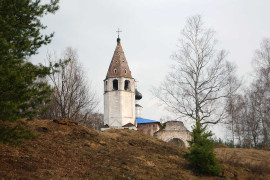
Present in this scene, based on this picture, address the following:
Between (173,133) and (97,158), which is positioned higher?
(173,133)

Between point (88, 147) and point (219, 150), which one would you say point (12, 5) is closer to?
point (88, 147)

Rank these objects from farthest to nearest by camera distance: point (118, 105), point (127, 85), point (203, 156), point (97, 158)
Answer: point (127, 85), point (118, 105), point (203, 156), point (97, 158)

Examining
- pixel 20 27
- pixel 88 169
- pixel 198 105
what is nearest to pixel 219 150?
pixel 198 105

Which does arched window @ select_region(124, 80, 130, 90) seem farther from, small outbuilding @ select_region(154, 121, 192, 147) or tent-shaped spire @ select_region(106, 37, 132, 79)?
small outbuilding @ select_region(154, 121, 192, 147)

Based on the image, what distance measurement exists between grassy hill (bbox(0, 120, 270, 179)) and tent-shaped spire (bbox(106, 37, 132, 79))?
13.2m

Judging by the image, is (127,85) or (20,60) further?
(127,85)

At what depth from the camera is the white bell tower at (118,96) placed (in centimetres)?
2658

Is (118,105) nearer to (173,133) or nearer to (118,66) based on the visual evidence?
(118,66)

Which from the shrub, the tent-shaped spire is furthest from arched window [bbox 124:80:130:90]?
the shrub

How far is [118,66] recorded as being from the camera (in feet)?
91.8

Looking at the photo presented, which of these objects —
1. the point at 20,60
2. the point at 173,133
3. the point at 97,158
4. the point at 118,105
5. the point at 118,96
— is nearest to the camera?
the point at 20,60

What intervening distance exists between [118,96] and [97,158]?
16664 mm

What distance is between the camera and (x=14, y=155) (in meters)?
8.74

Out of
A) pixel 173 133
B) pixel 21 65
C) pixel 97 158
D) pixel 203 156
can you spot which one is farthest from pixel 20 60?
pixel 173 133
